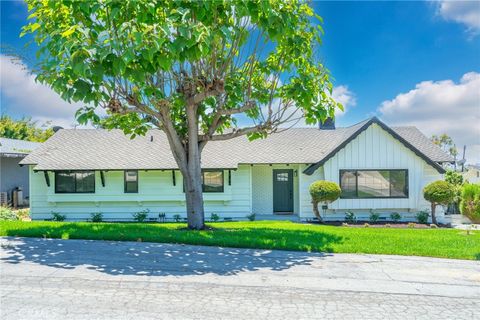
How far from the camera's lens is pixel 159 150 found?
1806 centimetres

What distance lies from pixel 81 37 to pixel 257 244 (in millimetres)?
5474

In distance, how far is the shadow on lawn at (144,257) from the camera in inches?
243

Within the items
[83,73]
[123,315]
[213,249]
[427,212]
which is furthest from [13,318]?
[427,212]

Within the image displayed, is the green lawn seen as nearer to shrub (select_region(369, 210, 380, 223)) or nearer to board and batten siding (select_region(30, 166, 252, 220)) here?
shrub (select_region(369, 210, 380, 223))

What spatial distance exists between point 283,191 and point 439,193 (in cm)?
690

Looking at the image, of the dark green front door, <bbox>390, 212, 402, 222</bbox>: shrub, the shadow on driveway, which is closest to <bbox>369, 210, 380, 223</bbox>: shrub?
<bbox>390, 212, 402, 222</bbox>: shrub

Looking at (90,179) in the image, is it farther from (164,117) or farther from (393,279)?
(393,279)

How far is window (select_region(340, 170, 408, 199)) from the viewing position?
16.6m

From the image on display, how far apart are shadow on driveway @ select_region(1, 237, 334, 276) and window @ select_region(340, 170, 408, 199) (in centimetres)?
954

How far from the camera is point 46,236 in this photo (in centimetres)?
855

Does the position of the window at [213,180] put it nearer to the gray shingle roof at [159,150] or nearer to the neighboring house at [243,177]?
the neighboring house at [243,177]

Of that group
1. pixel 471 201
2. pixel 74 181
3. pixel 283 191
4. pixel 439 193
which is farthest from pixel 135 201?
pixel 471 201

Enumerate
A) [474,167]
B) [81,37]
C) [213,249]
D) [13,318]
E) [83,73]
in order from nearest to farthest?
[13,318] < [83,73] < [81,37] < [213,249] < [474,167]

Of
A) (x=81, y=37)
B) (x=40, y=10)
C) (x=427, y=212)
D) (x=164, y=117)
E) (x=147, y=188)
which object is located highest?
(x=40, y=10)
